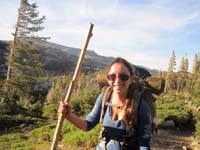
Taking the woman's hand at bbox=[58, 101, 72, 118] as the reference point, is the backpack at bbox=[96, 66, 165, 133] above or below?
above

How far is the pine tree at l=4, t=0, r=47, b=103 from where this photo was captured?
4056 cm

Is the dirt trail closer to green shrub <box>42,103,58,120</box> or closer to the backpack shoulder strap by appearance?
the backpack shoulder strap

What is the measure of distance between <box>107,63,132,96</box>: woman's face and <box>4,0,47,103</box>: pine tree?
1439 inches

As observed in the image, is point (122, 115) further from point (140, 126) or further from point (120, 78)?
point (120, 78)

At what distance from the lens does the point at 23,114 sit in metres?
31.3

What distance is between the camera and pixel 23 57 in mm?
46406

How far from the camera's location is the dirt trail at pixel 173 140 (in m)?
15.1

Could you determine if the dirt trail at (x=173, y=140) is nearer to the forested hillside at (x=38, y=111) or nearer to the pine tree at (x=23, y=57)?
the forested hillside at (x=38, y=111)

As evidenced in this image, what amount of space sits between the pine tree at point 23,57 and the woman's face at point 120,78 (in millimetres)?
36562

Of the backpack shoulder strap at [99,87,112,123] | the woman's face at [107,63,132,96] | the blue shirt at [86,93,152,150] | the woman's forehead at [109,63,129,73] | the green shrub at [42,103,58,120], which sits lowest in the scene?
the green shrub at [42,103,58,120]

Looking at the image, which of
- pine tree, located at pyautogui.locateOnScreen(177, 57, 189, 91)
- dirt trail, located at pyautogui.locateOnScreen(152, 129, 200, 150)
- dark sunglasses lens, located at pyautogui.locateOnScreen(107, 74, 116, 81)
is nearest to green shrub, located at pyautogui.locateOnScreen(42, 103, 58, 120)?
dirt trail, located at pyautogui.locateOnScreen(152, 129, 200, 150)

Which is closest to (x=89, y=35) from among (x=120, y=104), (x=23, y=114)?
(x=120, y=104)

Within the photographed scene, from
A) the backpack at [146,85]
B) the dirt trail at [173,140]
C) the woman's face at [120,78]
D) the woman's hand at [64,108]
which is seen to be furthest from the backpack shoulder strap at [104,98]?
the dirt trail at [173,140]

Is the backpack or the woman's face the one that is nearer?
the woman's face
